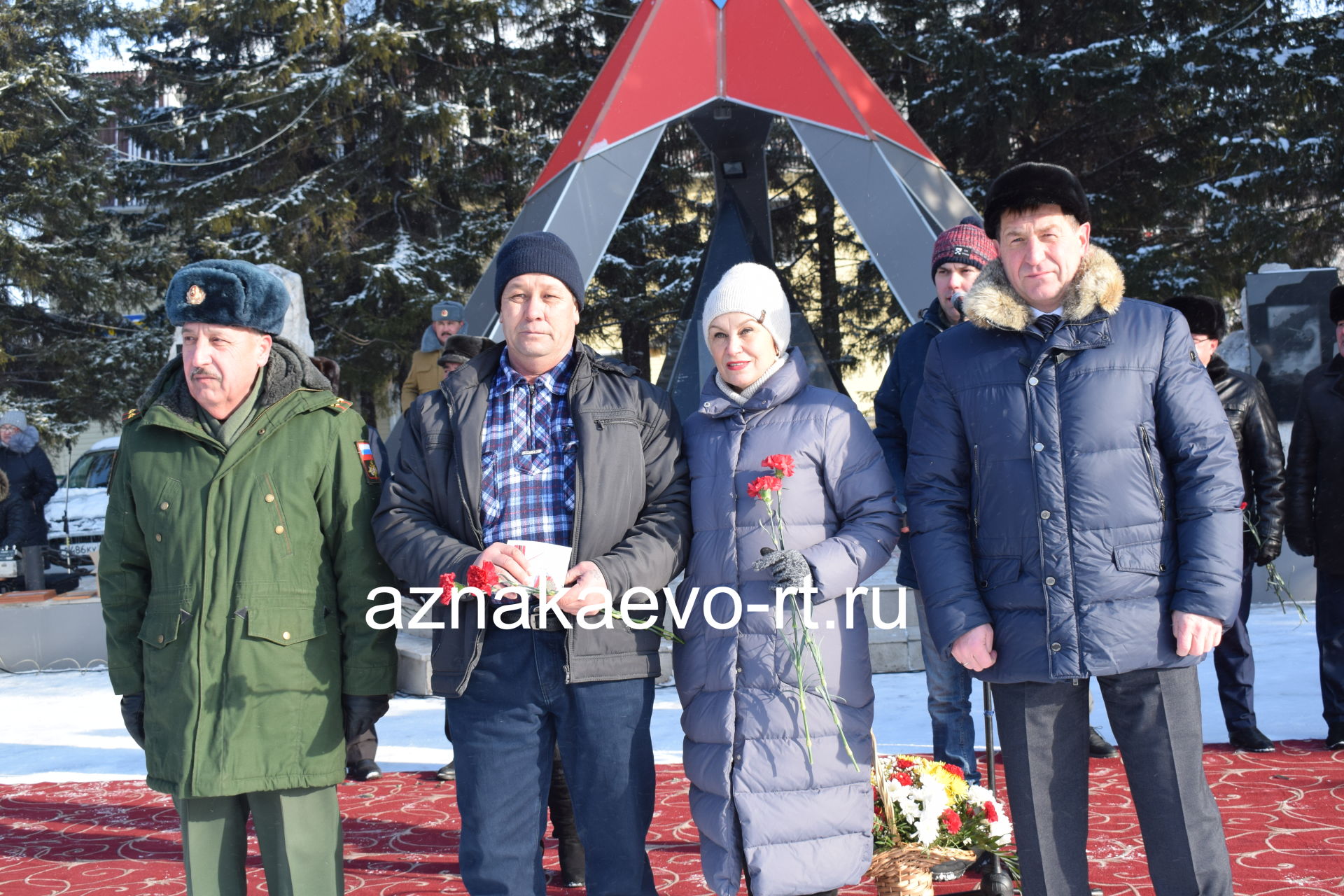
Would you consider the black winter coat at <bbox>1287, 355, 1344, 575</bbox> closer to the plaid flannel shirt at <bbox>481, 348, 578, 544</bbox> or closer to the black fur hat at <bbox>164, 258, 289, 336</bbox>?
the plaid flannel shirt at <bbox>481, 348, 578, 544</bbox>

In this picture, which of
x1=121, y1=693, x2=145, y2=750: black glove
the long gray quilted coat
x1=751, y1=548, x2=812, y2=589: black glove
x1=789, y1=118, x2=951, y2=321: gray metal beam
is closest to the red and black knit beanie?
the long gray quilted coat

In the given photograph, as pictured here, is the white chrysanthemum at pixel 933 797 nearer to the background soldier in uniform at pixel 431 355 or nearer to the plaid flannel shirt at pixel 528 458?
the plaid flannel shirt at pixel 528 458

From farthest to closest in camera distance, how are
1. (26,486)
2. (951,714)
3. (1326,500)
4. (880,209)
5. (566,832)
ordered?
1. (26,486)
2. (880,209)
3. (1326,500)
4. (951,714)
5. (566,832)

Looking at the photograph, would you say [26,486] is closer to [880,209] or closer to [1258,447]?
[880,209]

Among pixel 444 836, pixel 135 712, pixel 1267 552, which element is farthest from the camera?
pixel 1267 552

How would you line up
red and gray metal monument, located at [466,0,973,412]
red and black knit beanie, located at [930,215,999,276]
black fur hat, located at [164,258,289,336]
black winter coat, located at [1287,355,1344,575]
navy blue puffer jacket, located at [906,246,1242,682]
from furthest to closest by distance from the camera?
1. red and gray metal monument, located at [466,0,973,412]
2. black winter coat, located at [1287,355,1344,575]
3. red and black knit beanie, located at [930,215,999,276]
4. black fur hat, located at [164,258,289,336]
5. navy blue puffer jacket, located at [906,246,1242,682]

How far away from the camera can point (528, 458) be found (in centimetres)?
268

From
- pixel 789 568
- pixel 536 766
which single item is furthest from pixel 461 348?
pixel 789 568

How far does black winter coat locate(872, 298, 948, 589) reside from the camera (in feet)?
12.5

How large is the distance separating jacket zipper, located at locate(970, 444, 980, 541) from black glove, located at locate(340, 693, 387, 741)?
144 centimetres

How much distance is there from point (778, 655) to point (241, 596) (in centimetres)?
125

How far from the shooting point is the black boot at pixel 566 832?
3.55 metres

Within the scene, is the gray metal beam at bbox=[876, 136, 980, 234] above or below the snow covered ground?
above

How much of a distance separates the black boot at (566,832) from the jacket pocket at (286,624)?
1.19 meters
